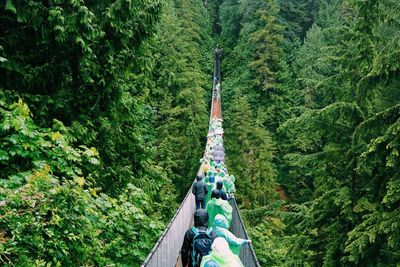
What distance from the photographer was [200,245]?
16.0ft

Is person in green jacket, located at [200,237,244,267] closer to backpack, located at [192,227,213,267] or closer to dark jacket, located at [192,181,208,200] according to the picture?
backpack, located at [192,227,213,267]

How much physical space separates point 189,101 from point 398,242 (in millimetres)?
21661

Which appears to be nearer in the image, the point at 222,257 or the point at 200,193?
the point at 222,257

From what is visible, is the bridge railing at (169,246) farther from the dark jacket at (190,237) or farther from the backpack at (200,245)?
the backpack at (200,245)

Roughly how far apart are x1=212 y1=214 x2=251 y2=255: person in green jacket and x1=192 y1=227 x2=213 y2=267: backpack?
140 mm

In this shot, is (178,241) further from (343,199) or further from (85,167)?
(343,199)

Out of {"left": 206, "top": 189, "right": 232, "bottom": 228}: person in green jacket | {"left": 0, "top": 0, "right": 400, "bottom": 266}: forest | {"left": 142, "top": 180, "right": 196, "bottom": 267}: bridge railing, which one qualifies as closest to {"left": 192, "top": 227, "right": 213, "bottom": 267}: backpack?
{"left": 142, "top": 180, "right": 196, "bottom": 267}: bridge railing

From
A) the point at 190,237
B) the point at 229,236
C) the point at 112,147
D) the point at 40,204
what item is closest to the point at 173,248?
the point at 190,237

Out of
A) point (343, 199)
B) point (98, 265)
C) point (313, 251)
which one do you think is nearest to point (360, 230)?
point (343, 199)

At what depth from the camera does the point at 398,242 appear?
5.82 metres

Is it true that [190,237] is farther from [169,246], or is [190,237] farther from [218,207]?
[218,207]

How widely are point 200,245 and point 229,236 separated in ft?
1.67

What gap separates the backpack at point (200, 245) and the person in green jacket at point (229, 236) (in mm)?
140

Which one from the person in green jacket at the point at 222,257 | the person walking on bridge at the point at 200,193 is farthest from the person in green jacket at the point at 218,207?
the person in green jacket at the point at 222,257
